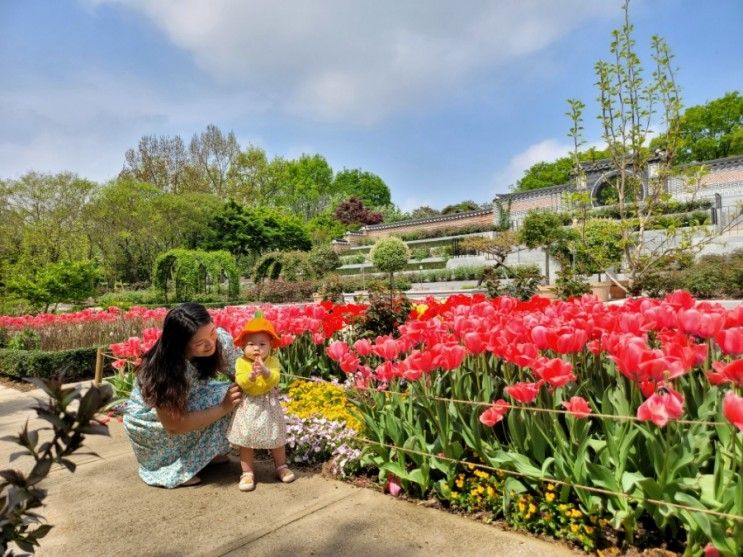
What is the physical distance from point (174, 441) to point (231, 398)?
0.52 meters

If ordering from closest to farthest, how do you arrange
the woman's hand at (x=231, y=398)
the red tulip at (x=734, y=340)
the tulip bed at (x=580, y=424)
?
the tulip bed at (x=580, y=424) < the red tulip at (x=734, y=340) < the woman's hand at (x=231, y=398)

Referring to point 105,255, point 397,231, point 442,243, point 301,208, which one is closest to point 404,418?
point 442,243

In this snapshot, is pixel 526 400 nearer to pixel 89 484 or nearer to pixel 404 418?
pixel 404 418

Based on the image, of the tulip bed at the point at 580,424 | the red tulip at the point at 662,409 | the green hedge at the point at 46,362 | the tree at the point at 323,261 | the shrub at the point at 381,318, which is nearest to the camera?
the red tulip at the point at 662,409

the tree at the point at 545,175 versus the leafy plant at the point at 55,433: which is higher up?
the tree at the point at 545,175

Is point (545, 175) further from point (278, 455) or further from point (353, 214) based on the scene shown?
point (278, 455)

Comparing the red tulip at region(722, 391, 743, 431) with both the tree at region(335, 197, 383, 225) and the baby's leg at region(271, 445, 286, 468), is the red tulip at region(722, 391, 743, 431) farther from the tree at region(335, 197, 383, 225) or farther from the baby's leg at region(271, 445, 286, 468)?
the tree at region(335, 197, 383, 225)

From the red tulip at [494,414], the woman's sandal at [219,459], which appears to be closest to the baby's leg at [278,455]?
→ the woman's sandal at [219,459]

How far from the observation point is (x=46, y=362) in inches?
291

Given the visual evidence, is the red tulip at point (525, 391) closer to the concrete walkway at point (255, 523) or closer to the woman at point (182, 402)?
the concrete walkway at point (255, 523)

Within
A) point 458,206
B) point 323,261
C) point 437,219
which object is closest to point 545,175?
point 458,206

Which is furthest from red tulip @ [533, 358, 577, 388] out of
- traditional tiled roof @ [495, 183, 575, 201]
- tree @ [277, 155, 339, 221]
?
tree @ [277, 155, 339, 221]

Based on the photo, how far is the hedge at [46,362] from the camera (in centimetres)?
737

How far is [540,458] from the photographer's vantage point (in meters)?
2.35
